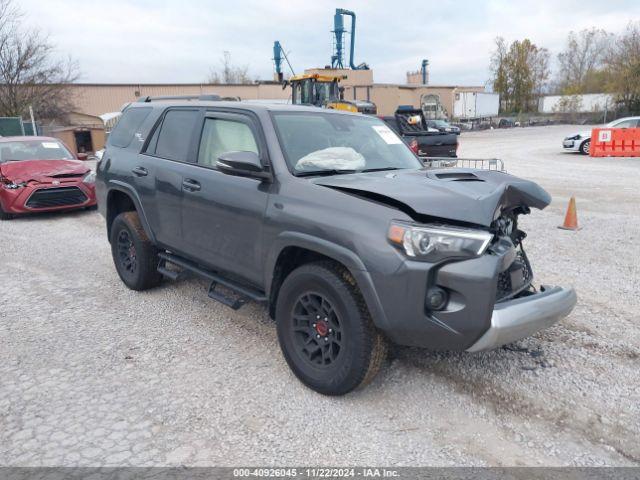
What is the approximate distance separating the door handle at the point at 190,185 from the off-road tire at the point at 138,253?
40.1 inches

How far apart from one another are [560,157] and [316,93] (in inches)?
398

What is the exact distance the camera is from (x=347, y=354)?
9.96ft

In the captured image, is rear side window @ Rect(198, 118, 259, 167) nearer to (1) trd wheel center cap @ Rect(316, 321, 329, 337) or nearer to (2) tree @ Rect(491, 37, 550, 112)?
(1) trd wheel center cap @ Rect(316, 321, 329, 337)

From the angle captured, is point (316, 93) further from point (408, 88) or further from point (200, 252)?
point (408, 88)

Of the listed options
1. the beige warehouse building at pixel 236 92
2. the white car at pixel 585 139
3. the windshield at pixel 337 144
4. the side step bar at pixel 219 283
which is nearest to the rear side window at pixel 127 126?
the side step bar at pixel 219 283

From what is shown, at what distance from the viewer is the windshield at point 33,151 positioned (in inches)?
385

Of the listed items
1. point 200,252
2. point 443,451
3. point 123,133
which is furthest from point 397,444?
point 123,133

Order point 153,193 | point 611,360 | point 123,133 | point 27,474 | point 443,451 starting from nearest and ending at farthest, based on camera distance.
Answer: point 27,474
point 443,451
point 611,360
point 153,193
point 123,133

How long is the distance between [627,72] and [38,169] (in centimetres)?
5627

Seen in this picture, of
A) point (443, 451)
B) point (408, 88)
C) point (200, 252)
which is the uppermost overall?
point (408, 88)

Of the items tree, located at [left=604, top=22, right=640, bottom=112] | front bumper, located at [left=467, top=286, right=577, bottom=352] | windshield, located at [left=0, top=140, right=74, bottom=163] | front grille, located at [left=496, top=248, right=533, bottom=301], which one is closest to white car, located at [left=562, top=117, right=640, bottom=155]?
windshield, located at [left=0, top=140, right=74, bottom=163]

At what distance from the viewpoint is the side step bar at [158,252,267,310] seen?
12.4 ft

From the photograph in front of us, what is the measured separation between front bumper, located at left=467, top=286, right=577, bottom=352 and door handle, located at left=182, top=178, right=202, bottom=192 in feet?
8.24

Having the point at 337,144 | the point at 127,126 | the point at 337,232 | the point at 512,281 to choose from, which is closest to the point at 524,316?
the point at 512,281
